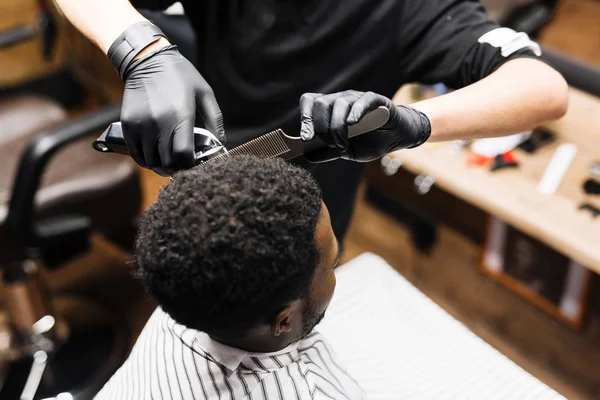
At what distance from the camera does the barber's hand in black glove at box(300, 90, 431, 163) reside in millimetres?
911

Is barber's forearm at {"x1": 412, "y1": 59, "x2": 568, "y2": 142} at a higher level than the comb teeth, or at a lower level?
lower

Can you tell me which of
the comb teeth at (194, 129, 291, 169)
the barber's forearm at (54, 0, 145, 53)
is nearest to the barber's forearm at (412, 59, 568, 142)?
the comb teeth at (194, 129, 291, 169)

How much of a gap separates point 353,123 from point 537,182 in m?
0.94

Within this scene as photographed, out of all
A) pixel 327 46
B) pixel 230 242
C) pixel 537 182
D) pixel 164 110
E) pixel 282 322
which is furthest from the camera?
pixel 537 182

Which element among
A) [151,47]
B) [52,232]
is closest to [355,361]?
[151,47]

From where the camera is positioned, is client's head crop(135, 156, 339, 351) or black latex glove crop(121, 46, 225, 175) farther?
black latex glove crop(121, 46, 225, 175)

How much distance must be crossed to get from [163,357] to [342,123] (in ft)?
1.43

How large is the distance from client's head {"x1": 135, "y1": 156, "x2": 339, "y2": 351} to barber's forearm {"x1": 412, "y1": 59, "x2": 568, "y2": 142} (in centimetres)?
36

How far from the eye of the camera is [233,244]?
735mm

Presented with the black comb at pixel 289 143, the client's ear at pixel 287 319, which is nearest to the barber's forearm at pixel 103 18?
the black comb at pixel 289 143

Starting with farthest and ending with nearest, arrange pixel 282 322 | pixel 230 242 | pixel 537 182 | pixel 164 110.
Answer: pixel 537 182
pixel 164 110
pixel 282 322
pixel 230 242

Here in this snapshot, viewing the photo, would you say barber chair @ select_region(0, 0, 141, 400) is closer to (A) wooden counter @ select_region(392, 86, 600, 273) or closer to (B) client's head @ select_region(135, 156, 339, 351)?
(A) wooden counter @ select_region(392, 86, 600, 273)

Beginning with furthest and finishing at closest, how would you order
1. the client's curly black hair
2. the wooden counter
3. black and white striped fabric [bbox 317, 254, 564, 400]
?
the wooden counter, black and white striped fabric [bbox 317, 254, 564, 400], the client's curly black hair

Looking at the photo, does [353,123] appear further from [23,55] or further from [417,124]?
[23,55]
